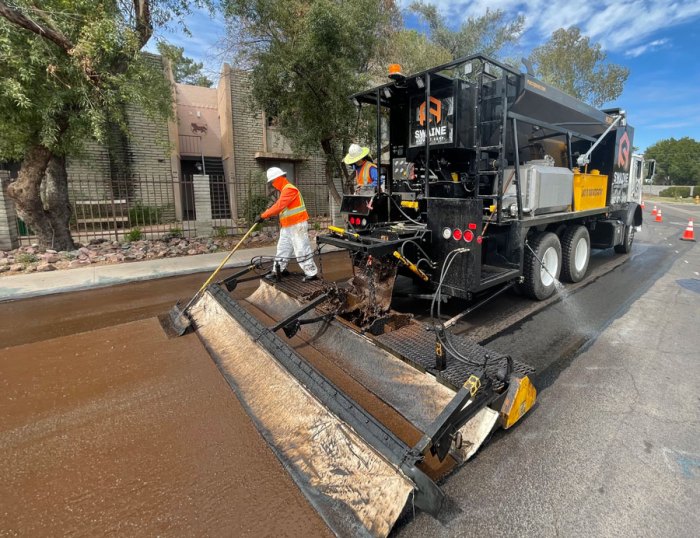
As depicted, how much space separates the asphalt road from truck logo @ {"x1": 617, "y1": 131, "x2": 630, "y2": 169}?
12.1 feet

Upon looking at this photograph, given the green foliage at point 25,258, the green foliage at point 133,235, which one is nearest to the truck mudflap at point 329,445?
the green foliage at point 25,258

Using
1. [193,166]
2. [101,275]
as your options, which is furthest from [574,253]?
[193,166]

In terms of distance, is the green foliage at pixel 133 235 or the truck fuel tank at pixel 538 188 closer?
the truck fuel tank at pixel 538 188

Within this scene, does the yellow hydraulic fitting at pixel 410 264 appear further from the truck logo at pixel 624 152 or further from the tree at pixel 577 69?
the tree at pixel 577 69

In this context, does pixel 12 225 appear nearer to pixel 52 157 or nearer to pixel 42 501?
pixel 52 157

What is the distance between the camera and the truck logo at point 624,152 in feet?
23.7

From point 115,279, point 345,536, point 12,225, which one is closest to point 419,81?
point 345,536

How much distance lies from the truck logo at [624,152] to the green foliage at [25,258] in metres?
11.6

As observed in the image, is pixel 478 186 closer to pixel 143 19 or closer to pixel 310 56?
pixel 310 56

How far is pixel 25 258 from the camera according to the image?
26.4 ft

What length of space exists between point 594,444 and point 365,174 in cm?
464

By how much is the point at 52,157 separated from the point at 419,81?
8289 mm

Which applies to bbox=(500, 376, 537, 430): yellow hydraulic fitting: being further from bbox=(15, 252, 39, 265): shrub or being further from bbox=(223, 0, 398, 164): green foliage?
bbox=(15, 252, 39, 265): shrub

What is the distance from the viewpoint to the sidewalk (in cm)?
638
